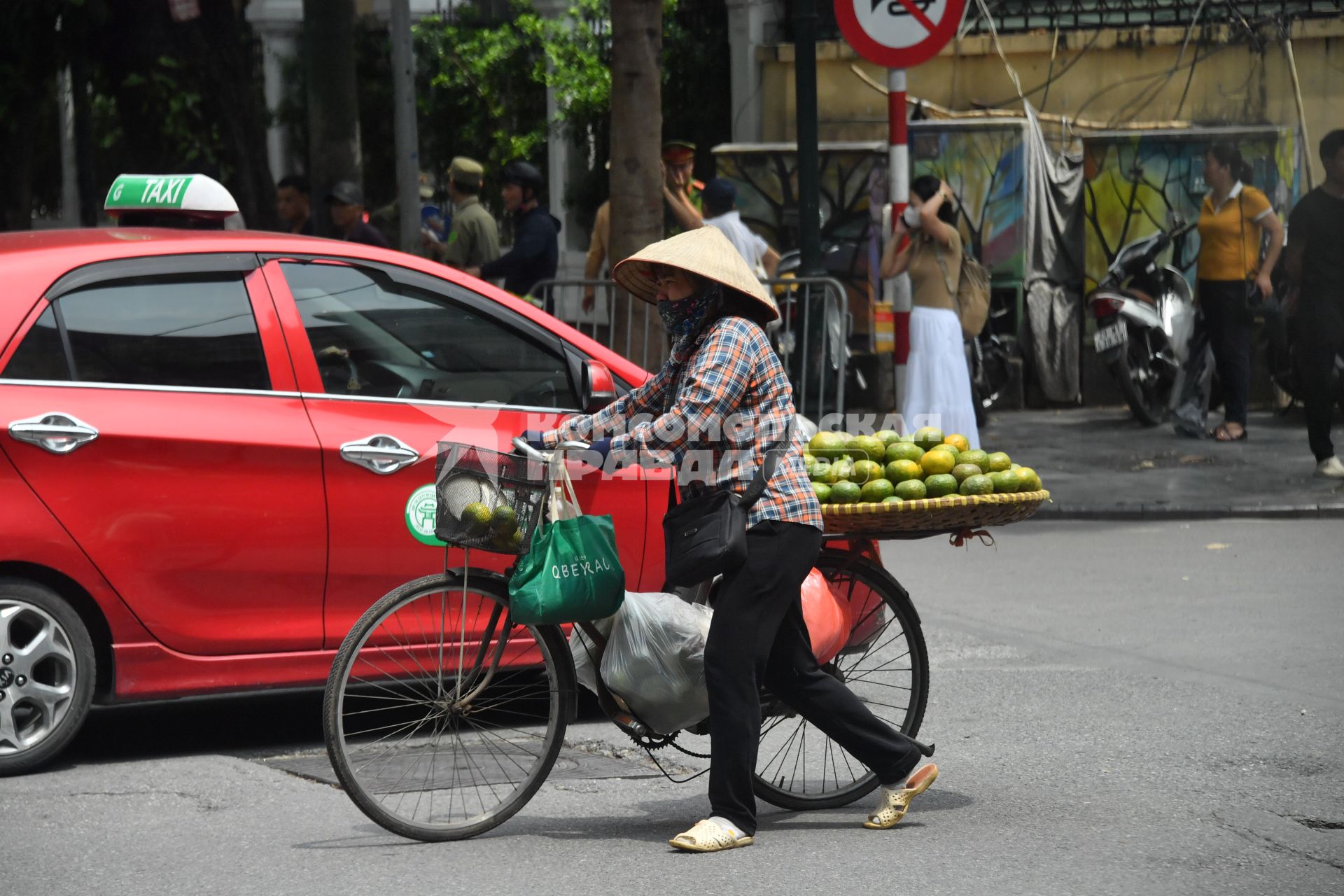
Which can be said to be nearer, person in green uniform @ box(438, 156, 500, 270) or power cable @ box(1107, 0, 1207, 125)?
person in green uniform @ box(438, 156, 500, 270)

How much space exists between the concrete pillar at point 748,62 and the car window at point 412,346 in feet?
35.6

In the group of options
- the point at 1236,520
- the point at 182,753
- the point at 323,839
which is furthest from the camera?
the point at 1236,520

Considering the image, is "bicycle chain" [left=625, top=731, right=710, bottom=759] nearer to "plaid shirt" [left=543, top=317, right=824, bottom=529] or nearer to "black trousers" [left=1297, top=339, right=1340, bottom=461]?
"plaid shirt" [left=543, top=317, right=824, bottom=529]

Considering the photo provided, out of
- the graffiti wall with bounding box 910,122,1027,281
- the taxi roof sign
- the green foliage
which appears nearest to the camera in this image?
the taxi roof sign

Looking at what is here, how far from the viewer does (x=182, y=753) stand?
591 cm

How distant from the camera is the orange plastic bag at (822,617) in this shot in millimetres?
5070

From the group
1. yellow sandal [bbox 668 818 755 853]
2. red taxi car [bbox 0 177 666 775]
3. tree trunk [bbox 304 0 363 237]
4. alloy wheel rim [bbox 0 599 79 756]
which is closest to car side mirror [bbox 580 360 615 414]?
red taxi car [bbox 0 177 666 775]

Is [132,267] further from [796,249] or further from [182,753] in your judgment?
[796,249]

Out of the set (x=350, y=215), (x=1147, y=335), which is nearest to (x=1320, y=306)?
(x=1147, y=335)

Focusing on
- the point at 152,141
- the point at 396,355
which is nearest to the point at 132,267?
the point at 396,355

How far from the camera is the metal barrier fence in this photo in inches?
443

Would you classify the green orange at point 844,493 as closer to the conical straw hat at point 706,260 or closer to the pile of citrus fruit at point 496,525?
the conical straw hat at point 706,260

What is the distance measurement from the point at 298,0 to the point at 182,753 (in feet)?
73.4

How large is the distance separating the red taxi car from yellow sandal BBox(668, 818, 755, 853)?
4.20 feet
